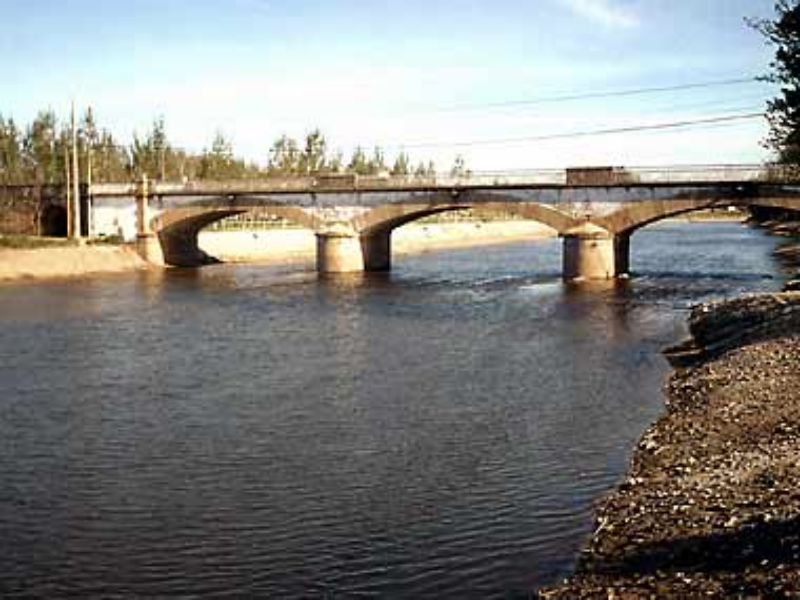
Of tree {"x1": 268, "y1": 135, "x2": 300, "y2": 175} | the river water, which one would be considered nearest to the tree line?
tree {"x1": 268, "y1": 135, "x2": 300, "y2": 175}

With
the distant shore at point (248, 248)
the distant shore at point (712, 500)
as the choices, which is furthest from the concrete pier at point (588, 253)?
the distant shore at point (712, 500)

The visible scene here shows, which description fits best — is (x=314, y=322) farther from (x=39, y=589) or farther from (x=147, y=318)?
(x=39, y=589)

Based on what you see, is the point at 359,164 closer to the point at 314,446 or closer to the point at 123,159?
the point at 123,159

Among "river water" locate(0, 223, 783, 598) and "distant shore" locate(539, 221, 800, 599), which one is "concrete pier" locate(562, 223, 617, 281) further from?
"distant shore" locate(539, 221, 800, 599)

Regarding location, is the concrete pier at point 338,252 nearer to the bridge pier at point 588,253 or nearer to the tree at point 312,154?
the bridge pier at point 588,253

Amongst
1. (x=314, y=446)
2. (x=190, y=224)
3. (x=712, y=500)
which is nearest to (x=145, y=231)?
(x=190, y=224)

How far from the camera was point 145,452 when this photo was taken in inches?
749

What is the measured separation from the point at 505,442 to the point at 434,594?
773 cm

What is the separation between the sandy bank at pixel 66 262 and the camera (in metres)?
65.5

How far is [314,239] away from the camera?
95.5 meters

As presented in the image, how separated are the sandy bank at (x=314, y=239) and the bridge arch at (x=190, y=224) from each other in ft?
9.94

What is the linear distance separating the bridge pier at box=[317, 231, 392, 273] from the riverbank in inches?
1862

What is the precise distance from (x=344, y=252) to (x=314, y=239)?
25720 mm

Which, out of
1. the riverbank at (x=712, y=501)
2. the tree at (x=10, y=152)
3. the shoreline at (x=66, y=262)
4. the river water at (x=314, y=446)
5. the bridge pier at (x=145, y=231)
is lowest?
the river water at (x=314, y=446)
